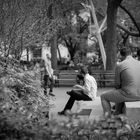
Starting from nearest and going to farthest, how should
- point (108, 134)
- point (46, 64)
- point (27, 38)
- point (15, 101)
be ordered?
point (108, 134) < point (15, 101) < point (27, 38) < point (46, 64)

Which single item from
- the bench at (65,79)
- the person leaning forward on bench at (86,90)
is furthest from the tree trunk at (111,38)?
the person leaning forward on bench at (86,90)

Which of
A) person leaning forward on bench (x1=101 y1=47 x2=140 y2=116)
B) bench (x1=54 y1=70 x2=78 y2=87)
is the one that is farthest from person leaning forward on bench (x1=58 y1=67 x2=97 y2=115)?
bench (x1=54 y1=70 x2=78 y2=87)

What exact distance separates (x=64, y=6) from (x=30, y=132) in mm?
27436

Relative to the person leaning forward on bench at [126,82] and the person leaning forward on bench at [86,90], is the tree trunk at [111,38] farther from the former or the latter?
the person leaning forward on bench at [126,82]

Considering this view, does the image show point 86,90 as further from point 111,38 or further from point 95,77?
point 111,38

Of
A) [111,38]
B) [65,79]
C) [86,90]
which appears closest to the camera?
[86,90]

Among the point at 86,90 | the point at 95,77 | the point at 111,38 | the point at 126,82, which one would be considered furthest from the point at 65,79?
the point at 126,82

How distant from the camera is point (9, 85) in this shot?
639 cm

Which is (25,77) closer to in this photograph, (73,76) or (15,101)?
(15,101)

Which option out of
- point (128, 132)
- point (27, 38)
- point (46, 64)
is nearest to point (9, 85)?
point (128, 132)

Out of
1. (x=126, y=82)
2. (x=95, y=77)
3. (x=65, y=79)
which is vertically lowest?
(x=65, y=79)

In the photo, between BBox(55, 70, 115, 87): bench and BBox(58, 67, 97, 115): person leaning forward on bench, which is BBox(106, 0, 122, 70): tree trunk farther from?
BBox(58, 67, 97, 115): person leaning forward on bench

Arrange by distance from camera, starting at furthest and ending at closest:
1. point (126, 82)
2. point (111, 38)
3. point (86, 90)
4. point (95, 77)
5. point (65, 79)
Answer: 1. point (111, 38)
2. point (65, 79)
3. point (95, 77)
4. point (86, 90)
5. point (126, 82)

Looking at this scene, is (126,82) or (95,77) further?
(95,77)
